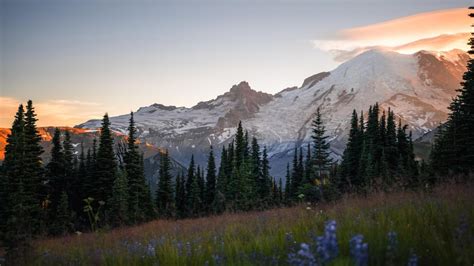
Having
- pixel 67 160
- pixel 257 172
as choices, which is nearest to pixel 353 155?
pixel 257 172

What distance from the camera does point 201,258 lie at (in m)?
5.51

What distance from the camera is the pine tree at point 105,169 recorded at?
141 ft

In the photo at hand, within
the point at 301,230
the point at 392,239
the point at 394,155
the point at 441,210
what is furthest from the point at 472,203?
the point at 394,155

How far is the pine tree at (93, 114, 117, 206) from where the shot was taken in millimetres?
42906

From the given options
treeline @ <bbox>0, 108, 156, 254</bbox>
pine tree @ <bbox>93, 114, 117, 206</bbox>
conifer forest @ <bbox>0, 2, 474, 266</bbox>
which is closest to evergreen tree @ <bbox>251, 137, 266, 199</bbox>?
conifer forest @ <bbox>0, 2, 474, 266</bbox>

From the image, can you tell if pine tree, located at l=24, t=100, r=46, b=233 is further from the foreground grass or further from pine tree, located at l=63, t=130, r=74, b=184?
the foreground grass

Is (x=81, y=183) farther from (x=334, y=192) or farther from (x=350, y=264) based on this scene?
(x=350, y=264)

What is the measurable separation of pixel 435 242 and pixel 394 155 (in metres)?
56.8

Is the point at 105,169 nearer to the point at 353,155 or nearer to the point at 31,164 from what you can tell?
the point at 31,164

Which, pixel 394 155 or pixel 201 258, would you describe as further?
pixel 394 155

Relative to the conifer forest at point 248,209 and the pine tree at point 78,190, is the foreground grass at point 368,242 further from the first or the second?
the pine tree at point 78,190

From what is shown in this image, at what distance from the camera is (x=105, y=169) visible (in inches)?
1710

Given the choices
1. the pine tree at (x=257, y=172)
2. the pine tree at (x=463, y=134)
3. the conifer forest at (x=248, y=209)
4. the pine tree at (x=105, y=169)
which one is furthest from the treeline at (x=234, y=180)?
the pine tree at (x=463, y=134)

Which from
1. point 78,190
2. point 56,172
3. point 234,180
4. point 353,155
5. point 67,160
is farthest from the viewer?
point 353,155
